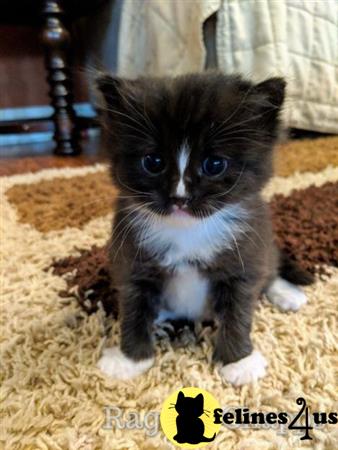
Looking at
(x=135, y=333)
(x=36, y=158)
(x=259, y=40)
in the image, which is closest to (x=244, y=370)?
(x=135, y=333)

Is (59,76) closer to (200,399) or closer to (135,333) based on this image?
(135,333)

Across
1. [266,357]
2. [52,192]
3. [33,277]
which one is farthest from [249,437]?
[52,192]

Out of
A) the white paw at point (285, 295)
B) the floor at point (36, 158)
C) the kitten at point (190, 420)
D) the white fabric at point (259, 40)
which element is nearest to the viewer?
the kitten at point (190, 420)

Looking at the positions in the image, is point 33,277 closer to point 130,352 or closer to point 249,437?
point 130,352

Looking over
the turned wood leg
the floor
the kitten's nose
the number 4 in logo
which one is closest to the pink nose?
the kitten's nose

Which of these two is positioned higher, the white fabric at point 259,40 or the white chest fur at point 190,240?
the white fabric at point 259,40

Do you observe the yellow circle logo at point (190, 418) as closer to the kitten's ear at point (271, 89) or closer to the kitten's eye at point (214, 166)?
the kitten's eye at point (214, 166)

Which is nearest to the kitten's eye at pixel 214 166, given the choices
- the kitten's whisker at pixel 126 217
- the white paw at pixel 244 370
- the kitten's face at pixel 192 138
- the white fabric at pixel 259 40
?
the kitten's face at pixel 192 138
